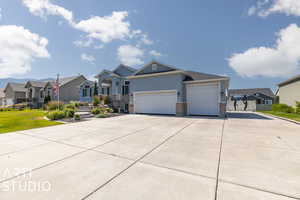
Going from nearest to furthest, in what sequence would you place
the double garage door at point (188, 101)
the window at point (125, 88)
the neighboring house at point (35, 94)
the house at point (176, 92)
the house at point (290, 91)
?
the house at point (176, 92) → the double garage door at point (188, 101) → the house at point (290, 91) → the window at point (125, 88) → the neighboring house at point (35, 94)

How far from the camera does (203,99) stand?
12820mm

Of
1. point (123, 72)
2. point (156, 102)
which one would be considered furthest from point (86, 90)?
point (156, 102)

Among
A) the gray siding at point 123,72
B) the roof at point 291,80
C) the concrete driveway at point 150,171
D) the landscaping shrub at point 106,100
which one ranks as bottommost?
the concrete driveway at point 150,171

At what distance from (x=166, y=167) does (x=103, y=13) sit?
13.0 metres

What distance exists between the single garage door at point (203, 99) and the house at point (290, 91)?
45.6 feet

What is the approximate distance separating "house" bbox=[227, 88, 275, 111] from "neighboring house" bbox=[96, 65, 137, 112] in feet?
61.2

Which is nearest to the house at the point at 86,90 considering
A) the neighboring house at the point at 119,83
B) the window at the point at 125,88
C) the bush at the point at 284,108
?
the neighboring house at the point at 119,83

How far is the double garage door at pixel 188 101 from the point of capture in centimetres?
1244

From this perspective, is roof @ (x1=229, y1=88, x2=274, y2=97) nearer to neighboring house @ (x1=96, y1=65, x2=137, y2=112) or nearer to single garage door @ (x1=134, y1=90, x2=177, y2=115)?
single garage door @ (x1=134, y1=90, x2=177, y2=115)

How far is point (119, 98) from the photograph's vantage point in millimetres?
17844

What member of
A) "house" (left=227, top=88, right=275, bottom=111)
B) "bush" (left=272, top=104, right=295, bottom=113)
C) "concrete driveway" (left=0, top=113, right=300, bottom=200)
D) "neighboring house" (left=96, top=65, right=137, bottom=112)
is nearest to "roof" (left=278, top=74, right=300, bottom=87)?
"house" (left=227, top=88, right=275, bottom=111)

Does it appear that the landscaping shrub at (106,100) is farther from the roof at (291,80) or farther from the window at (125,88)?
the roof at (291,80)

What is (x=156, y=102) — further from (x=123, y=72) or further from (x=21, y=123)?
(x=21, y=123)

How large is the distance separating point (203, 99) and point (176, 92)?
9.22ft
